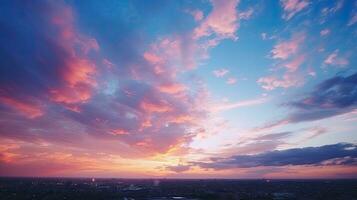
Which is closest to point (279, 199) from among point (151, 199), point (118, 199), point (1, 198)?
point (151, 199)

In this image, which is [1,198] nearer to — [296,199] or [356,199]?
[296,199]

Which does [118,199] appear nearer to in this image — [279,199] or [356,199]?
[279,199]

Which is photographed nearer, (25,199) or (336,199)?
(25,199)

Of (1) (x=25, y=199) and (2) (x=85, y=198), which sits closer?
(1) (x=25, y=199)

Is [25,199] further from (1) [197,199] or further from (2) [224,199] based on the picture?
(2) [224,199]

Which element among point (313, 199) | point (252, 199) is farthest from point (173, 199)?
point (313, 199)

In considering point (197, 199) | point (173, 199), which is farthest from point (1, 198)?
point (197, 199)

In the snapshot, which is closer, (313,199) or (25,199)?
(25,199)
